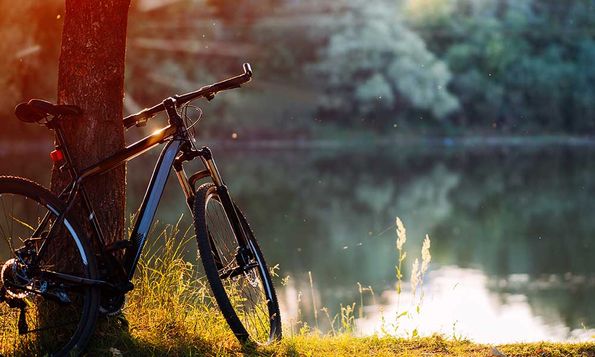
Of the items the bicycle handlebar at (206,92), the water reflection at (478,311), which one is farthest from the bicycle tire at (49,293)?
the water reflection at (478,311)

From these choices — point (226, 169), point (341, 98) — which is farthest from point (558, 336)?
point (341, 98)

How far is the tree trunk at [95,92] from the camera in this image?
4.76m

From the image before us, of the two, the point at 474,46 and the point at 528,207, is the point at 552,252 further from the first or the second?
the point at 474,46

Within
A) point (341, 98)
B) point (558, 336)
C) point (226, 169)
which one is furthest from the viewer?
point (341, 98)

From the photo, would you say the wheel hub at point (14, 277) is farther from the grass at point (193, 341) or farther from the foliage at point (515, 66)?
the foliage at point (515, 66)

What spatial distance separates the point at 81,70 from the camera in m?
4.80

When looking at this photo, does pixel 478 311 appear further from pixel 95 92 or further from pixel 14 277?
pixel 14 277

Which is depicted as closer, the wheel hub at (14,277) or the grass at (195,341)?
the wheel hub at (14,277)

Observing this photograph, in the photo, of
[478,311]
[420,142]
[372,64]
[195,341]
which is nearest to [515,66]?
[420,142]

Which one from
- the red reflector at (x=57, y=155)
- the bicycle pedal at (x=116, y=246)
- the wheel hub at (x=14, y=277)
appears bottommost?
the wheel hub at (x=14, y=277)

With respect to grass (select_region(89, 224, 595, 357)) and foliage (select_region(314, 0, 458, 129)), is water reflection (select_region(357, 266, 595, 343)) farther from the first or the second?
foliage (select_region(314, 0, 458, 129))

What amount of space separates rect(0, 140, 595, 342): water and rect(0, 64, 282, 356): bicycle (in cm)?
93

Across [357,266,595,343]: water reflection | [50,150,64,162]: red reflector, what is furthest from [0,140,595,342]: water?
[50,150,64,162]: red reflector

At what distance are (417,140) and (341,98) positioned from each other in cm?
805
